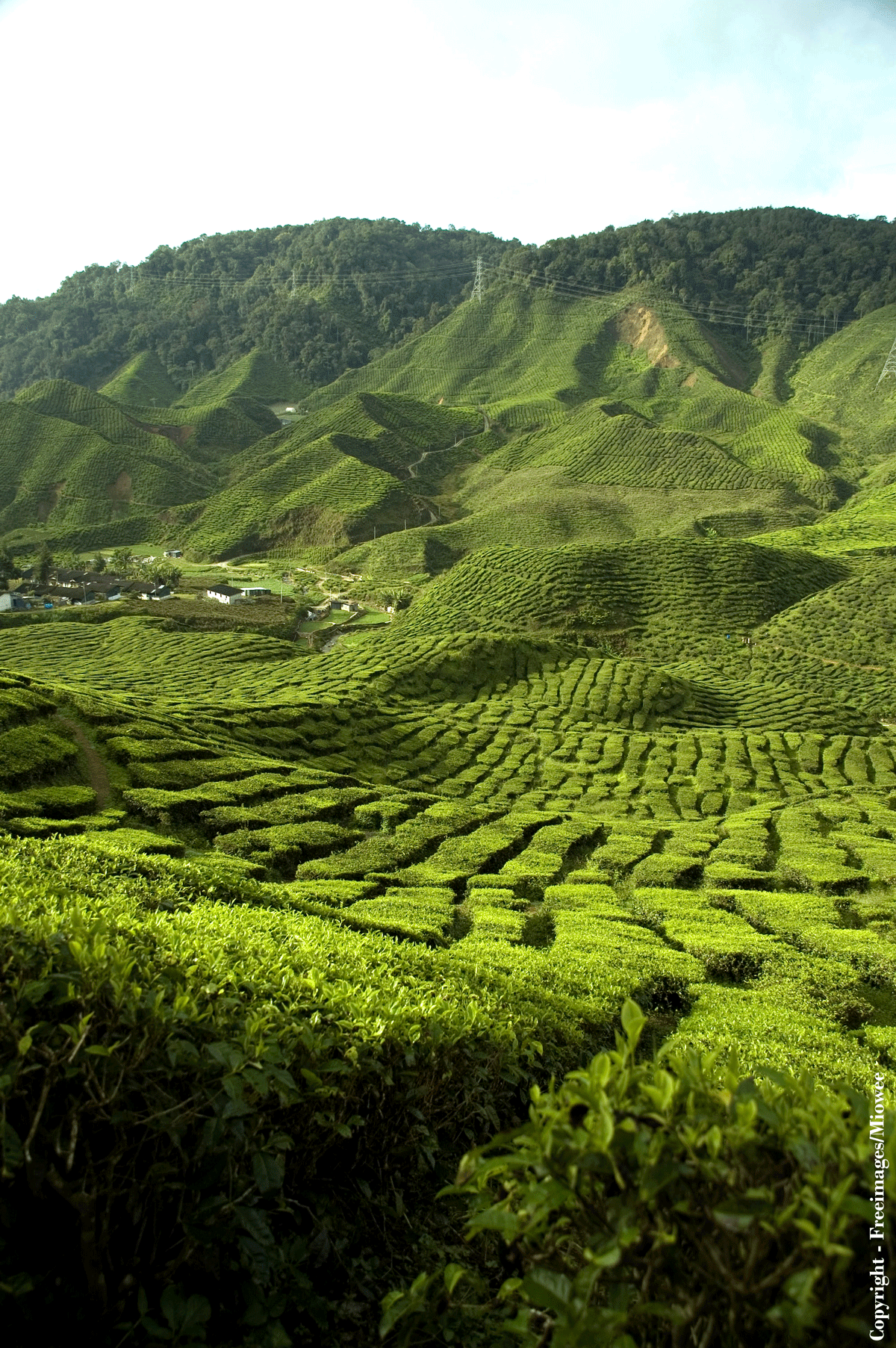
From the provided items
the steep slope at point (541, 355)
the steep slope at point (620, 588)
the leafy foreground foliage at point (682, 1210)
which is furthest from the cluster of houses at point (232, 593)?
the steep slope at point (541, 355)

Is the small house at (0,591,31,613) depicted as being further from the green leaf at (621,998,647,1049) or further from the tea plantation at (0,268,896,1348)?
the green leaf at (621,998,647,1049)

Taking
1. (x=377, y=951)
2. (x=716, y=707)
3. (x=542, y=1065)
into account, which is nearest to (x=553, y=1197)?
(x=542, y=1065)

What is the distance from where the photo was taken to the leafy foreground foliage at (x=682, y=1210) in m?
2.87

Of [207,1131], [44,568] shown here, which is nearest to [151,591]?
[44,568]

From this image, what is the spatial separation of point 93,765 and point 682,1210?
1975 centimetres

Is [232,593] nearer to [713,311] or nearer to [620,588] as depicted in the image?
[620,588]

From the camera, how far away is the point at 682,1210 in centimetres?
296

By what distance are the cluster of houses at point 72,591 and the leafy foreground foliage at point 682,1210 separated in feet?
251

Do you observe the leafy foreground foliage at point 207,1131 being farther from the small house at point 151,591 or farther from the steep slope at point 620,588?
the small house at point 151,591

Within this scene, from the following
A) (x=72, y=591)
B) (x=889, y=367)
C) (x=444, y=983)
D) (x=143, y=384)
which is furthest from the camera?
(x=143, y=384)

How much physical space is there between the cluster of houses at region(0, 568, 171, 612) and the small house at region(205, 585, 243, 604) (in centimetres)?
413

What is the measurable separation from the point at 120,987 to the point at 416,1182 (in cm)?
307

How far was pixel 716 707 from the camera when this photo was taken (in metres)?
48.0

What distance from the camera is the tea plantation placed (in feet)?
10.4
